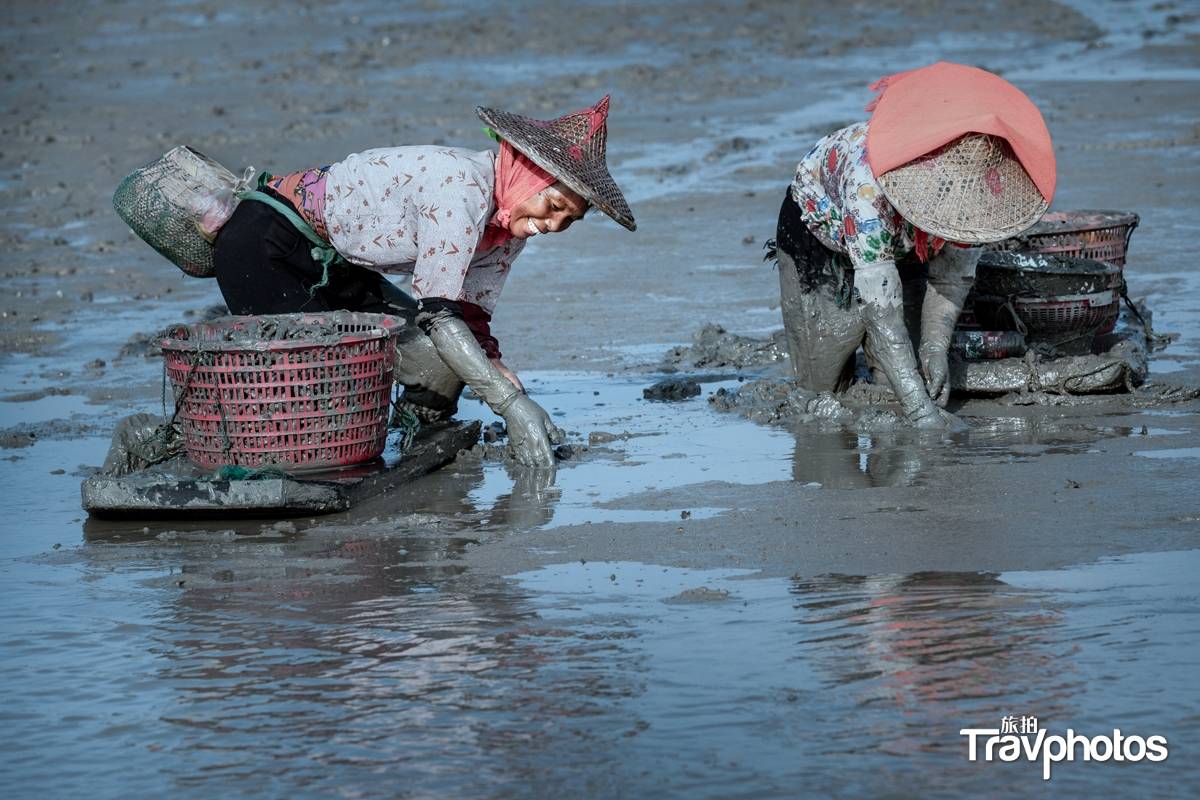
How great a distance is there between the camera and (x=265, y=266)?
610 centimetres

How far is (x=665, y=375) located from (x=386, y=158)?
221cm

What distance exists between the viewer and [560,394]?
294 inches

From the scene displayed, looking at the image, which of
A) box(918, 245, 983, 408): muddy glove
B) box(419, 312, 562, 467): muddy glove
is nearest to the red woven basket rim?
box(419, 312, 562, 467): muddy glove

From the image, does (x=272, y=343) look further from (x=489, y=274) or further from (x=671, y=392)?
(x=671, y=392)

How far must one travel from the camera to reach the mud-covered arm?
623 centimetres

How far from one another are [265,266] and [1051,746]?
11.3 ft

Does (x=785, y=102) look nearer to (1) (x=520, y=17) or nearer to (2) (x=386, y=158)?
(1) (x=520, y=17)

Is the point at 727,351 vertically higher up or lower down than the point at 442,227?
lower down

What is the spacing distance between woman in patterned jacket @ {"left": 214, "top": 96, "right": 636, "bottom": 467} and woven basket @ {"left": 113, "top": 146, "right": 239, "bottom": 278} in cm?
11

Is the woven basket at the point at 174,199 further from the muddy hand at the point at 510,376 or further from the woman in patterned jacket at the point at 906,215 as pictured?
the woman in patterned jacket at the point at 906,215

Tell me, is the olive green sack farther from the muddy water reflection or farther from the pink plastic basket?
the muddy water reflection

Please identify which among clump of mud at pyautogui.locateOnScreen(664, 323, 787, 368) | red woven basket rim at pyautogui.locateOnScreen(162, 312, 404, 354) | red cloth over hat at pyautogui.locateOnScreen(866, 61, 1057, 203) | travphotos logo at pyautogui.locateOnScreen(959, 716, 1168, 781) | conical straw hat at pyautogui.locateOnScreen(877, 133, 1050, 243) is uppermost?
red cloth over hat at pyautogui.locateOnScreen(866, 61, 1057, 203)

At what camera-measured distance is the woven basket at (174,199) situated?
611 cm

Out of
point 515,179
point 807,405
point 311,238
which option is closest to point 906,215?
point 807,405
